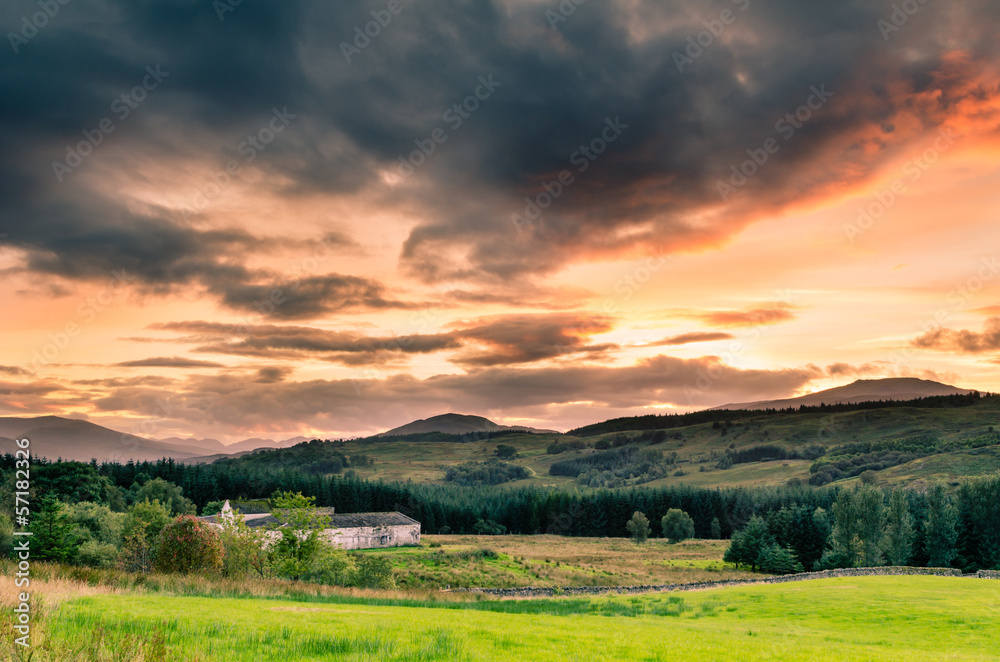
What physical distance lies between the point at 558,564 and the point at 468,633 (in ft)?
290

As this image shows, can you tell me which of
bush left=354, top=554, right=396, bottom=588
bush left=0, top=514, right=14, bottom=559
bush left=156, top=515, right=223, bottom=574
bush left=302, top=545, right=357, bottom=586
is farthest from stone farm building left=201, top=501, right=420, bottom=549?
bush left=156, top=515, right=223, bottom=574

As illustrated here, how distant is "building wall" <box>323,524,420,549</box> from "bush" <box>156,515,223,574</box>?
84.2 metres

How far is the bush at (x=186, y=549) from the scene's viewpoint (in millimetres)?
38062

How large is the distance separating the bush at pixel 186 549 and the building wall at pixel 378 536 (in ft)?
276

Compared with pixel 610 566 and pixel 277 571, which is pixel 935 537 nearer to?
pixel 610 566

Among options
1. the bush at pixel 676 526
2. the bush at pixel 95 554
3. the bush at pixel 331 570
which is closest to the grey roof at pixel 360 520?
the bush at pixel 95 554

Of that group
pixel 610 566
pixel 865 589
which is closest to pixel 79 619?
pixel 865 589

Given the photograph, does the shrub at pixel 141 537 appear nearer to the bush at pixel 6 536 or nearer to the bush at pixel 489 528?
the bush at pixel 6 536

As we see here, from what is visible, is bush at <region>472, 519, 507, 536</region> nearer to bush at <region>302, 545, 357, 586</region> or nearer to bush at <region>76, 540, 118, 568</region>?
bush at <region>302, 545, 357, 586</region>

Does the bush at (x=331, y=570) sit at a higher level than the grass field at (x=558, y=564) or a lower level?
higher

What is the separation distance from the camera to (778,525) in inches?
4397

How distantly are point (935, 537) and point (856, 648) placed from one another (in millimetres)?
95992

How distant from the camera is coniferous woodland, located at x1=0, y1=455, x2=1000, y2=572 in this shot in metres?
97.8

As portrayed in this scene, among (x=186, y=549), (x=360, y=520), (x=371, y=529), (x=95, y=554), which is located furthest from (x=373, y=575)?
(x=360, y=520)
